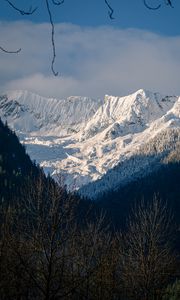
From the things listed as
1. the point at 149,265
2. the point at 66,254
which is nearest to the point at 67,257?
the point at 66,254

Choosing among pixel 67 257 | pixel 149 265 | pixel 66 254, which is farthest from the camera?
pixel 149 265

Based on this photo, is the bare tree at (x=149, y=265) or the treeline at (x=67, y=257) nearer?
the treeline at (x=67, y=257)

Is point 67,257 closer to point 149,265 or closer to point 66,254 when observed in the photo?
point 66,254

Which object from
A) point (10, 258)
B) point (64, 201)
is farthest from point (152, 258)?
point (64, 201)

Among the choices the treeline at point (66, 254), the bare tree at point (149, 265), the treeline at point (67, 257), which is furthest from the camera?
the bare tree at point (149, 265)

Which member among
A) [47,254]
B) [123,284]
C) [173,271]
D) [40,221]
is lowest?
[123,284]

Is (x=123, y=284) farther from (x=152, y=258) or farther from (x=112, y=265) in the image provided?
(x=152, y=258)

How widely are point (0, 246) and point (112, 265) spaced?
34.4 feet

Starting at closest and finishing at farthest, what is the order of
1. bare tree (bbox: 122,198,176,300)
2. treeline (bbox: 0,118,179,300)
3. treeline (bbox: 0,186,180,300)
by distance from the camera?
treeline (bbox: 0,186,180,300) < treeline (bbox: 0,118,179,300) < bare tree (bbox: 122,198,176,300)

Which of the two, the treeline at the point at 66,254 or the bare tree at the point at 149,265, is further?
the bare tree at the point at 149,265

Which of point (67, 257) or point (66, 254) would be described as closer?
point (67, 257)

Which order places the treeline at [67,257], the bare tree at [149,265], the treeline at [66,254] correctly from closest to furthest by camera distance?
the treeline at [67,257] < the treeline at [66,254] < the bare tree at [149,265]

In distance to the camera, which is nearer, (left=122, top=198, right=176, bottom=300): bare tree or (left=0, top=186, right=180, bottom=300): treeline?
(left=0, top=186, right=180, bottom=300): treeline

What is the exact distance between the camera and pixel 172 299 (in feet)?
131
